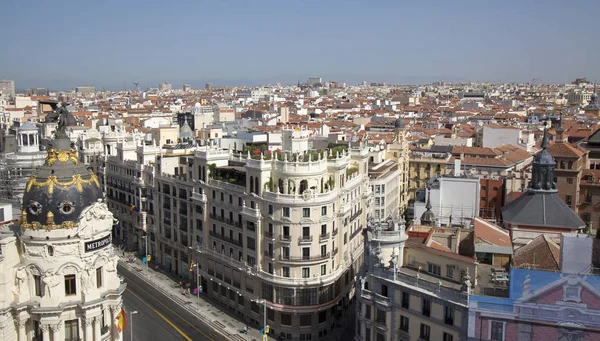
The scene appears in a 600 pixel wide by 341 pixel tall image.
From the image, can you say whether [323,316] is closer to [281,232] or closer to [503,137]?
[281,232]

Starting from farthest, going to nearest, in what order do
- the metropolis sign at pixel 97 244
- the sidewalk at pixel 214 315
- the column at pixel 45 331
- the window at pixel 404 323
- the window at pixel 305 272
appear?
the sidewalk at pixel 214 315 < the window at pixel 305 272 < the window at pixel 404 323 < the metropolis sign at pixel 97 244 < the column at pixel 45 331

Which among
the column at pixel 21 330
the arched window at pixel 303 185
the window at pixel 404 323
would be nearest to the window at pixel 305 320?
the arched window at pixel 303 185

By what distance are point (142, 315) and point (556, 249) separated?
2182 inches

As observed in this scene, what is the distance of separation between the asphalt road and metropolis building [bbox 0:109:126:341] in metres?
32.1

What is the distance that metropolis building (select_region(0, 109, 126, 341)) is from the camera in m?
42.5

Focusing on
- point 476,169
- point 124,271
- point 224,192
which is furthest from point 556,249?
point 124,271

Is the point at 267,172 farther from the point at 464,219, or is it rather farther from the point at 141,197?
the point at 141,197

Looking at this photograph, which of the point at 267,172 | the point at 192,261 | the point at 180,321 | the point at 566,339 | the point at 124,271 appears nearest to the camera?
the point at 566,339

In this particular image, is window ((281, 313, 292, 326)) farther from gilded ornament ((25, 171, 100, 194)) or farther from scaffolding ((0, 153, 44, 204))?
gilded ornament ((25, 171, 100, 194))

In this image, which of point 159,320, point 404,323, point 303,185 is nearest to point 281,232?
point 303,185

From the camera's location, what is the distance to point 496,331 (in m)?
45.5

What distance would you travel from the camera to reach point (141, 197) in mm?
106500

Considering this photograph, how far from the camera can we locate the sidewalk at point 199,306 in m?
76.8

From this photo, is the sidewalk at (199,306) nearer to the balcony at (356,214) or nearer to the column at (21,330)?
the balcony at (356,214)
